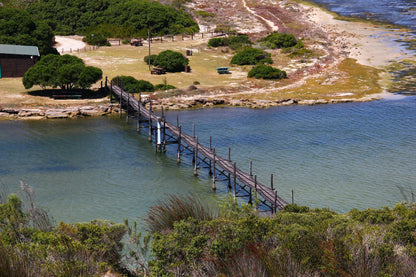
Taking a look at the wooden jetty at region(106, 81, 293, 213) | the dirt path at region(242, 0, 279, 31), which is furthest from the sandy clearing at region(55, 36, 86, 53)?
the dirt path at region(242, 0, 279, 31)

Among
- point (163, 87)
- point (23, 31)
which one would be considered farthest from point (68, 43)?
point (163, 87)

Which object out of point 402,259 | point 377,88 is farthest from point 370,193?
point 377,88

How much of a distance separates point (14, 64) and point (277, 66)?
40695mm

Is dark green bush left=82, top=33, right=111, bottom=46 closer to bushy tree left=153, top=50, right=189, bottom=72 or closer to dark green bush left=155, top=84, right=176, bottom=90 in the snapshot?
bushy tree left=153, top=50, right=189, bottom=72

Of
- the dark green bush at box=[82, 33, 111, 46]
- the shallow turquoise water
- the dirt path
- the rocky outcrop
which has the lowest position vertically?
the shallow turquoise water

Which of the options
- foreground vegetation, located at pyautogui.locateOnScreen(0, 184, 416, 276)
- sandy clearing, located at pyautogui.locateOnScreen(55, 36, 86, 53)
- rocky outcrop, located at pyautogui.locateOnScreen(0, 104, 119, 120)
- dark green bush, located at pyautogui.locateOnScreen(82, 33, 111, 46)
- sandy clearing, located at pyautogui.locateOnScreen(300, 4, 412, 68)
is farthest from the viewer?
dark green bush, located at pyautogui.locateOnScreen(82, 33, 111, 46)

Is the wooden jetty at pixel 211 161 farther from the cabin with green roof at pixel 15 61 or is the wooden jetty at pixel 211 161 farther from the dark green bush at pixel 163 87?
the cabin with green roof at pixel 15 61

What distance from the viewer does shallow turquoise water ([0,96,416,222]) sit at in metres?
36.9

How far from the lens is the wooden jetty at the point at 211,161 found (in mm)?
33812

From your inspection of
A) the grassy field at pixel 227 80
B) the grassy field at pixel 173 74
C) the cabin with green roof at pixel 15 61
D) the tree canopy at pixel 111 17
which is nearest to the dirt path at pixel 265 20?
the tree canopy at pixel 111 17

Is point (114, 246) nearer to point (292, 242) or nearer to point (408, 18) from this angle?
point (292, 242)

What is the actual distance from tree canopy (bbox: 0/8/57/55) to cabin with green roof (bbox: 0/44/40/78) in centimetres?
698

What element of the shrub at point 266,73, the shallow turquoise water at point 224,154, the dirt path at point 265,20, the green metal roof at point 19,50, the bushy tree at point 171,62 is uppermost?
the dirt path at point 265,20

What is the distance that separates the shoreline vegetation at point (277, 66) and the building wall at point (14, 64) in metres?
2.21
